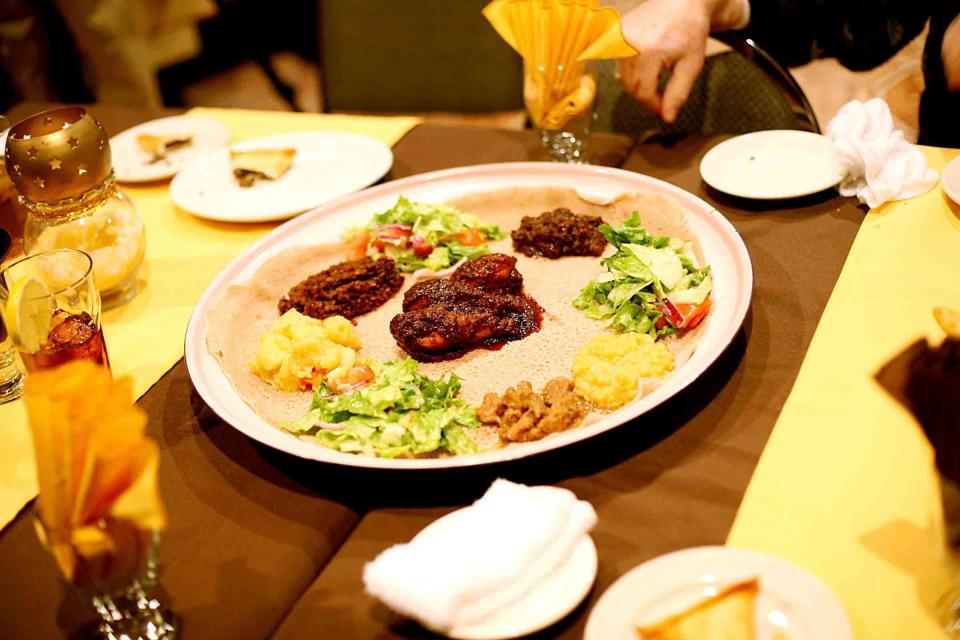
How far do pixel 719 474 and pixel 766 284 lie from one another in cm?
52

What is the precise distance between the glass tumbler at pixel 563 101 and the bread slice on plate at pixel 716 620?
1.32 meters

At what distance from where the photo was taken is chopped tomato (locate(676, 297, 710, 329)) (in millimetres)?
1404

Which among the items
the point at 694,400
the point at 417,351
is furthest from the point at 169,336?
the point at 694,400

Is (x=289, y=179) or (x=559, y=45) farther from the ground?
(x=559, y=45)

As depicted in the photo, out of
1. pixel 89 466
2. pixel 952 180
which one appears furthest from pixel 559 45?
pixel 89 466

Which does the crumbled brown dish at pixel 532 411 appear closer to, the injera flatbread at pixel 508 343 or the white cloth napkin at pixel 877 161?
the injera flatbread at pixel 508 343

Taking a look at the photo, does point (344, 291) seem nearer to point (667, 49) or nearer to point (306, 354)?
point (306, 354)

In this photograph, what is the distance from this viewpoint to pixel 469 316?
1.46m

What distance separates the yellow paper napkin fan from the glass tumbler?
136cm

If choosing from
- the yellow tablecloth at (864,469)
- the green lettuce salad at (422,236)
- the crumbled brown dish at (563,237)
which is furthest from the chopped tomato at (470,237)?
the yellow tablecloth at (864,469)

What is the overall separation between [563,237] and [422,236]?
31 cm

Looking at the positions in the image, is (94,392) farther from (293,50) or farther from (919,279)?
(293,50)

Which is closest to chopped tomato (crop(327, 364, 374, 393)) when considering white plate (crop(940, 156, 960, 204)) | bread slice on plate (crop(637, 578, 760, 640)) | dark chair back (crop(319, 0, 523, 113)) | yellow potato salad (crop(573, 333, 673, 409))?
yellow potato salad (crop(573, 333, 673, 409))

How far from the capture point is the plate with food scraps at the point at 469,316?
1.25 m
